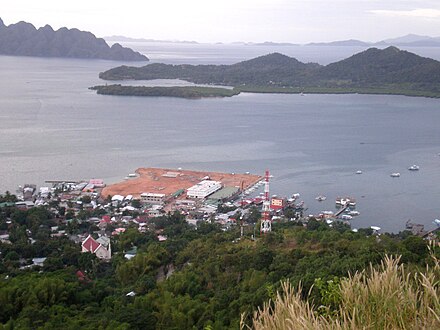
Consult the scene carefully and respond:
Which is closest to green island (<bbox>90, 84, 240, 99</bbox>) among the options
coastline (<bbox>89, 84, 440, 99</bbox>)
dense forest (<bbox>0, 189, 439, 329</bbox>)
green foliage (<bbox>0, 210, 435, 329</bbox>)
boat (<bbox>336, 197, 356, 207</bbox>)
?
coastline (<bbox>89, 84, 440, 99</bbox>)

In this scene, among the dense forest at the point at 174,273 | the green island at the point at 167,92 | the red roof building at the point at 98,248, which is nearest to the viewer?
the dense forest at the point at 174,273

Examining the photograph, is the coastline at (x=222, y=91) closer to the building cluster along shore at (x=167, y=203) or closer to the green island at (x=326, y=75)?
the green island at (x=326, y=75)

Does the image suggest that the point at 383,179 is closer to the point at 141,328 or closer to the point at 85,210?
the point at 85,210

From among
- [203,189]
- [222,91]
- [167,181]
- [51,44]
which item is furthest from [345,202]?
[51,44]

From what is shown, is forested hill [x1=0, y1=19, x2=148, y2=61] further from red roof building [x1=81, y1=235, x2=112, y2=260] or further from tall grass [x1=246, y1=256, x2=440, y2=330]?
tall grass [x1=246, y1=256, x2=440, y2=330]

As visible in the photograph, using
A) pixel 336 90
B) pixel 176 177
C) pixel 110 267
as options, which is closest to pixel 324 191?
pixel 176 177

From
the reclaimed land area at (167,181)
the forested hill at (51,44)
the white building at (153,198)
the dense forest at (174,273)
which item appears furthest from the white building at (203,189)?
the forested hill at (51,44)
